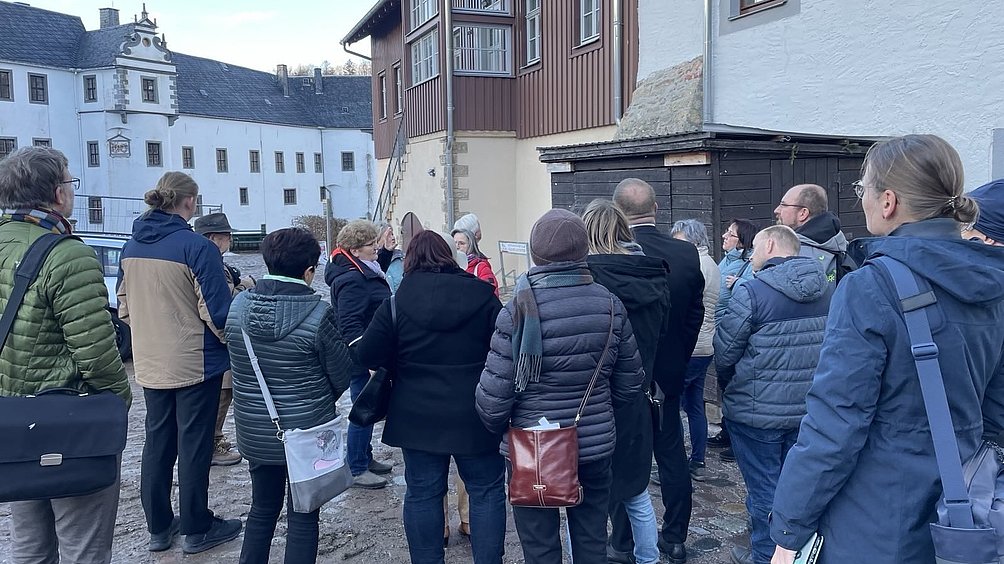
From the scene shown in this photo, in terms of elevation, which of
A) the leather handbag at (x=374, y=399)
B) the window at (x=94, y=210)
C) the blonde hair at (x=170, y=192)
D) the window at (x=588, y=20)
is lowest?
the leather handbag at (x=374, y=399)

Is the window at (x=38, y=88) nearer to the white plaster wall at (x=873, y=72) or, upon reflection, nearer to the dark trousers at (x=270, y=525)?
the white plaster wall at (x=873, y=72)

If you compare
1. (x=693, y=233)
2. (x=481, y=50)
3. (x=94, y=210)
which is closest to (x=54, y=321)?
(x=693, y=233)

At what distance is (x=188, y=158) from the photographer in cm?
4388

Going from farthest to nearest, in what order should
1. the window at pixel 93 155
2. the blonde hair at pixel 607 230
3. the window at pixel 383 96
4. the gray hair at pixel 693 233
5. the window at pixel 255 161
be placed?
the window at pixel 255 161, the window at pixel 93 155, the window at pixel 383 96, the gray hair at pixel 693 233, the blonde hair at pixel 607 230

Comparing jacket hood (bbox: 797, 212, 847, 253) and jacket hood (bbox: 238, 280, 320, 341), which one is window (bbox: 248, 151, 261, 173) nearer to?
jacket hood (bbox: 238, 280, 320, 341)

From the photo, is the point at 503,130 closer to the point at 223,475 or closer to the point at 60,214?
the point at 223,475

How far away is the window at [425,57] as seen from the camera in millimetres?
15969

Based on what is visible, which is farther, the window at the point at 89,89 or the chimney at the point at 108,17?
the chimney at the point at 108,17

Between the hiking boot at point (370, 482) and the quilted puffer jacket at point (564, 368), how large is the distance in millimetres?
2280

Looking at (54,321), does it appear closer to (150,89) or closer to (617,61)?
(617,61)

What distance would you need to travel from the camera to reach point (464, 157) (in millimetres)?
15500

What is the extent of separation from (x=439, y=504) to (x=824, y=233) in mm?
2612

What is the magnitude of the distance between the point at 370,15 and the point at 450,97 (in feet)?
22.9

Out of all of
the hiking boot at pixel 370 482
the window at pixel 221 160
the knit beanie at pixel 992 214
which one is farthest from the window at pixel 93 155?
the knit beanie at pixel 992 214
